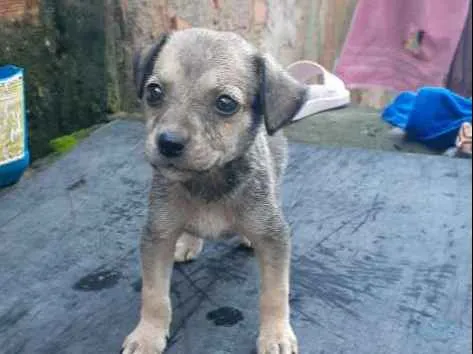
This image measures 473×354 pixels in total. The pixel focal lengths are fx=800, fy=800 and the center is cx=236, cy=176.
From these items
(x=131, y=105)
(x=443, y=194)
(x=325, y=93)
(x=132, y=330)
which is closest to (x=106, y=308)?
(x=132, y=330)

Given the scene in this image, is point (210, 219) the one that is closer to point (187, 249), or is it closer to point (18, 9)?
point (187, 249)

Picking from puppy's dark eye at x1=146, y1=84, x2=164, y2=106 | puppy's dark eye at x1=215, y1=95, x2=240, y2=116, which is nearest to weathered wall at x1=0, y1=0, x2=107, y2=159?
puppy's dark eye at x1=146, y1=84, x2=164, y2=106

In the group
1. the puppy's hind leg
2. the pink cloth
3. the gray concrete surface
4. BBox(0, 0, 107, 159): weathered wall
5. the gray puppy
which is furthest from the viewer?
the pink cloth

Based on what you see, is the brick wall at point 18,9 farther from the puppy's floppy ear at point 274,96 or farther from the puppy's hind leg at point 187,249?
the puppy's floppy ear at point 274,96

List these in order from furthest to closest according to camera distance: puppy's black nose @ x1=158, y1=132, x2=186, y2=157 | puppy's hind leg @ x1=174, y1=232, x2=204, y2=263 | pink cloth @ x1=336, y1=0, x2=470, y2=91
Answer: pink cloth @ x1=336, y1=0, x2=470, y2=91, puppy's hind leg @ x1=174, y1=232, x2=204, y2=263, puppy's black nose @ x1=158, y1=132, x2=186, y2=157

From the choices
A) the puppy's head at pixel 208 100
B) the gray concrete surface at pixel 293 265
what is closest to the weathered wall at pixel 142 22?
the gray concrete surface at pixel 293 265

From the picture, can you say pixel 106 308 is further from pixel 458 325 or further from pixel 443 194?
pixel 443 194

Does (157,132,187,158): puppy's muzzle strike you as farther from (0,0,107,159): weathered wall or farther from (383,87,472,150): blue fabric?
(383,87,472,150): blue fabric
